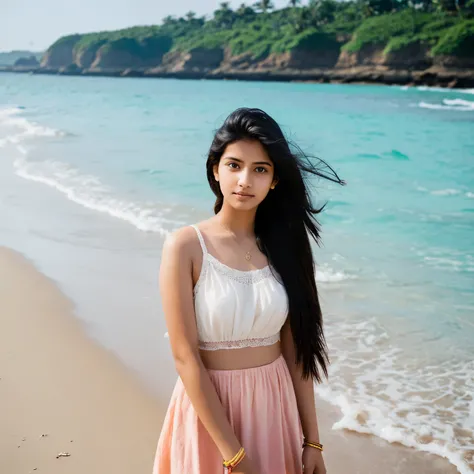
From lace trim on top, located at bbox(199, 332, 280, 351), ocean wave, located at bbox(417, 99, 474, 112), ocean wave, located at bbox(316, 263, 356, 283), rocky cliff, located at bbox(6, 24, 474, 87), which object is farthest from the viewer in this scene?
rocky cliff, located at bbox(6, 24, 474, 87)

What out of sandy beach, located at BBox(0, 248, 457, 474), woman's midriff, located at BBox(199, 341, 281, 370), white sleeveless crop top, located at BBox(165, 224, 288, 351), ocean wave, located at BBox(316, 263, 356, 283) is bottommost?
ocean wave, located at BBox(316, 263, 356, 283)

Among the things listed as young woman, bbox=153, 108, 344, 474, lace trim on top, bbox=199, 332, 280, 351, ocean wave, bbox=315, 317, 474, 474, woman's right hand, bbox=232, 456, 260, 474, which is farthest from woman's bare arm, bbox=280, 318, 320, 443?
ocean wave, bbox=315, 317, 474, 474

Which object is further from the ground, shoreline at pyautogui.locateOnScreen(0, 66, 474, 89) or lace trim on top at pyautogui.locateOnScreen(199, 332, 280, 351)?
lace trim on top at pyautogui.locateOnScreen(199, 332, 280, 351)

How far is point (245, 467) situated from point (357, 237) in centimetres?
742

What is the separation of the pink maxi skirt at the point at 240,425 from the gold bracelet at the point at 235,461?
0.25 ft

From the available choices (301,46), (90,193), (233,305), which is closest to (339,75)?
(301,46)

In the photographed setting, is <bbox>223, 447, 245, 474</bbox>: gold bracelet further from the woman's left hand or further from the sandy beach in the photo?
the sandy beach

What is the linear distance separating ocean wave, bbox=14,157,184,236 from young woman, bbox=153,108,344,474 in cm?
660

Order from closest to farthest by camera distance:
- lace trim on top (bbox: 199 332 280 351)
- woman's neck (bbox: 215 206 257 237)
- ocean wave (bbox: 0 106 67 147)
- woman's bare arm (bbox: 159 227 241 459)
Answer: woman's bare arm (bbox: 159 227 241 459)
lace trim on top (bbox: 199 332 280 351)
woman's neck (bbox: 215 206 257 237)
ocean wave (bbox: 0 106 67 147)

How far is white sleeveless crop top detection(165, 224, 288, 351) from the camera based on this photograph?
75.8 inches

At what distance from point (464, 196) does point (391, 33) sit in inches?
Answer: 2905

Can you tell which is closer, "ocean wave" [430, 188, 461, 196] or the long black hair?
the long black hair

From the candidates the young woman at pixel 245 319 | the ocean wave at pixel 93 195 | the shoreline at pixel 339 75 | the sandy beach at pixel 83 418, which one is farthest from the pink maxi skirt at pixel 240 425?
the shoreline at pixel 339 75

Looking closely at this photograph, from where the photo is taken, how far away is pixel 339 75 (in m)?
77.8
